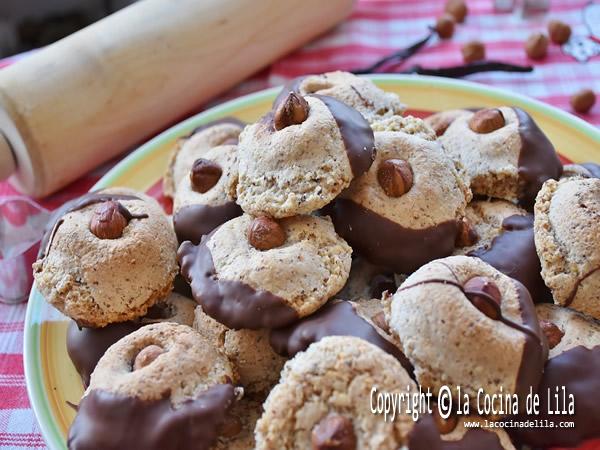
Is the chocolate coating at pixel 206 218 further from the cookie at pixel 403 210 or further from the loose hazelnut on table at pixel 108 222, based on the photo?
the cookie at pixel 403 210

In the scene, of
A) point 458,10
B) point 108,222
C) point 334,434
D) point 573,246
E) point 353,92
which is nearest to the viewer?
point 334,434

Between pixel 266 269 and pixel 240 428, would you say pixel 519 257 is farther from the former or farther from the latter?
pixel 240 428

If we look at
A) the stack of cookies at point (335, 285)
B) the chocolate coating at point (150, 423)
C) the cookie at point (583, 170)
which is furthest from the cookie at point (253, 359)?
the cookie at point (583, 170)

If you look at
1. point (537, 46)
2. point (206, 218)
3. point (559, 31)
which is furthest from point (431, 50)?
point (206, 218)

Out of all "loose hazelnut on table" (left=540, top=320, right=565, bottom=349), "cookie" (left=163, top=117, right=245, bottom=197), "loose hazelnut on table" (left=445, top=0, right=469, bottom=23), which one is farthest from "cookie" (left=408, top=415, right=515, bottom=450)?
"loose hazelnut on table" (left=445, top=0, right=469, bottom=23)

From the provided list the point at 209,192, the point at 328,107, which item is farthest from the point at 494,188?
the point at 209,192

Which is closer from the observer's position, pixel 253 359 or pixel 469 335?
pixel 469 335
